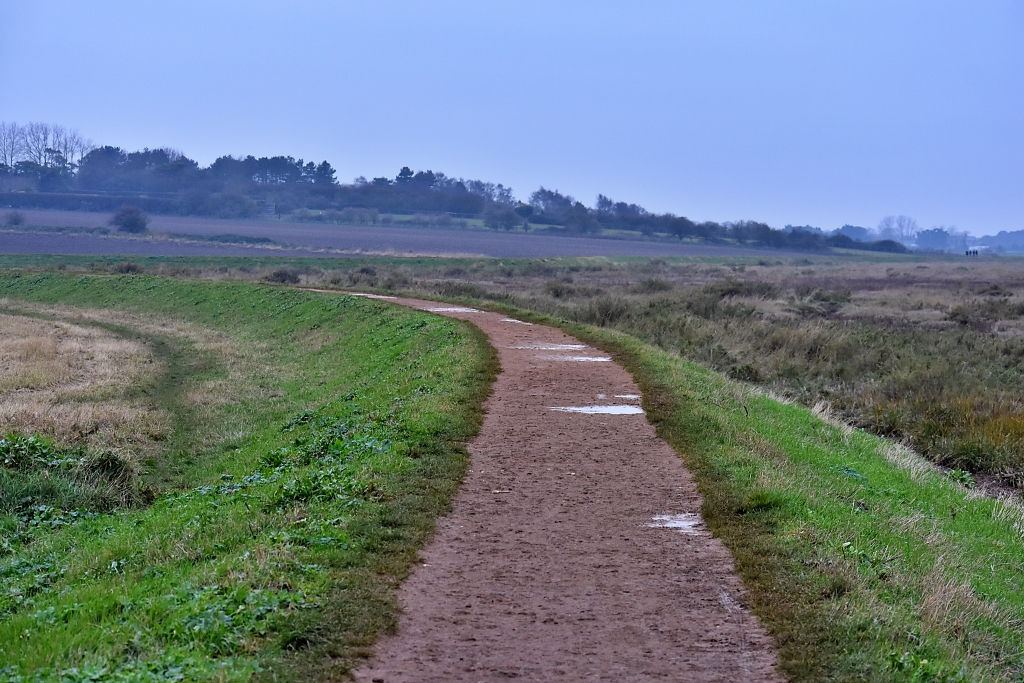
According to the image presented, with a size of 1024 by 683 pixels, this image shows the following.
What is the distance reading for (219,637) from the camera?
568cm

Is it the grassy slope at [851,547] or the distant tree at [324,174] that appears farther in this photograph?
the distant tree at [324,174]

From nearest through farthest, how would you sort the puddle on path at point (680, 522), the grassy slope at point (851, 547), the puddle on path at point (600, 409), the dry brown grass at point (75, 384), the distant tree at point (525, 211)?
1. the grassy slope at point (851, 547)
2. the puddle on path at point (680, 522)
3. the puddle on path at point (600, 409)
4. the dry brown grass at point (75, 384)
5. the distant tree at point (525, 211)

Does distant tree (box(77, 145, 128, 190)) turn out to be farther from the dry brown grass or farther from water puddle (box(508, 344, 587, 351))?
water puddle (box(508, 344, 587, 351))

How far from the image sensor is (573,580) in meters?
6.93

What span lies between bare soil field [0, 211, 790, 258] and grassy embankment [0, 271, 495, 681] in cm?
5827

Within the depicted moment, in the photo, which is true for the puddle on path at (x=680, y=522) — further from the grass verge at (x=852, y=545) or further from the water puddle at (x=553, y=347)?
the water puddle at (x=553, y=347)

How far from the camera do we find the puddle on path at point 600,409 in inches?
510

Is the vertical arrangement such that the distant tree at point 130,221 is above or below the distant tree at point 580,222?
below

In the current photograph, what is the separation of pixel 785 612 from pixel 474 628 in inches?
76.7

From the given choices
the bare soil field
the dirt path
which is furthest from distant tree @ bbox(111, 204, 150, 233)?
the dirt path

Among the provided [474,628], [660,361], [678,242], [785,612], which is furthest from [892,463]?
[678,242]

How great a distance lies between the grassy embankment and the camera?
18.8ft

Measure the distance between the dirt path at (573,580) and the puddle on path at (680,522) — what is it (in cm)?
2

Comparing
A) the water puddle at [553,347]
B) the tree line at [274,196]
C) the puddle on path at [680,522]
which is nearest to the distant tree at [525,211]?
the tree line at [274,196]
